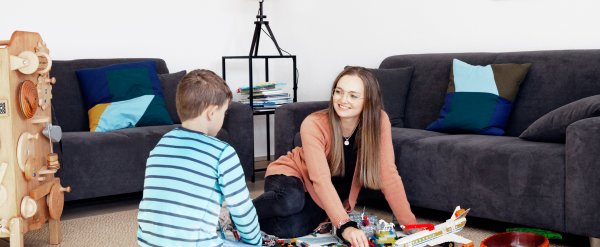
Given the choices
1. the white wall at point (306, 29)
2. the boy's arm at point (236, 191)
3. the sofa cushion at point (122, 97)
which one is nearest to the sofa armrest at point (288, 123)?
the sofa cushion at point (122, 97)

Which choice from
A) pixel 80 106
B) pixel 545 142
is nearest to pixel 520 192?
pixel 545 142

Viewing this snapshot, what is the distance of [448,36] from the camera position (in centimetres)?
391

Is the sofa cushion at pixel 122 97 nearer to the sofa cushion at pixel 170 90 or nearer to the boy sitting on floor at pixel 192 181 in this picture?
the sofa cushion at pixel 170 90

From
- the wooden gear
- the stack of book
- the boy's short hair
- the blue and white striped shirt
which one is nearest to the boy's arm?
the blue and white striped shirt

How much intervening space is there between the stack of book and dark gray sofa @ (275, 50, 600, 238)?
0.81 m

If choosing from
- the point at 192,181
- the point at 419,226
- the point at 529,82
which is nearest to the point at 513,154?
the point at 419,226

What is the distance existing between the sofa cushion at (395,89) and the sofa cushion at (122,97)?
45.8 inches

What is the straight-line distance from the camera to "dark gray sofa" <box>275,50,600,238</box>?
2.47 m

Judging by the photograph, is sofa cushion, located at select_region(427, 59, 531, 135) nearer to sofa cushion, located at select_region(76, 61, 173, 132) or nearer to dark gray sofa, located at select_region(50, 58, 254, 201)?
dark gray sofa, located at select_region(50, 58, 254, 201)

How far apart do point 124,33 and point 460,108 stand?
215cm

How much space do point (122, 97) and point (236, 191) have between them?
2100 mm

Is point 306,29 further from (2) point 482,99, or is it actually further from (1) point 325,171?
(1) point 325,171

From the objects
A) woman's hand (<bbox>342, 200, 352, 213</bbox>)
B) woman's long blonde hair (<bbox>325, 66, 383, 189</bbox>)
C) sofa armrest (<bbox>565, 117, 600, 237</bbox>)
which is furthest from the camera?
woman's hand (<bbox>342, 200, 352, 213</bbox>)

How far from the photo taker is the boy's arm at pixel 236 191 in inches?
69.1
